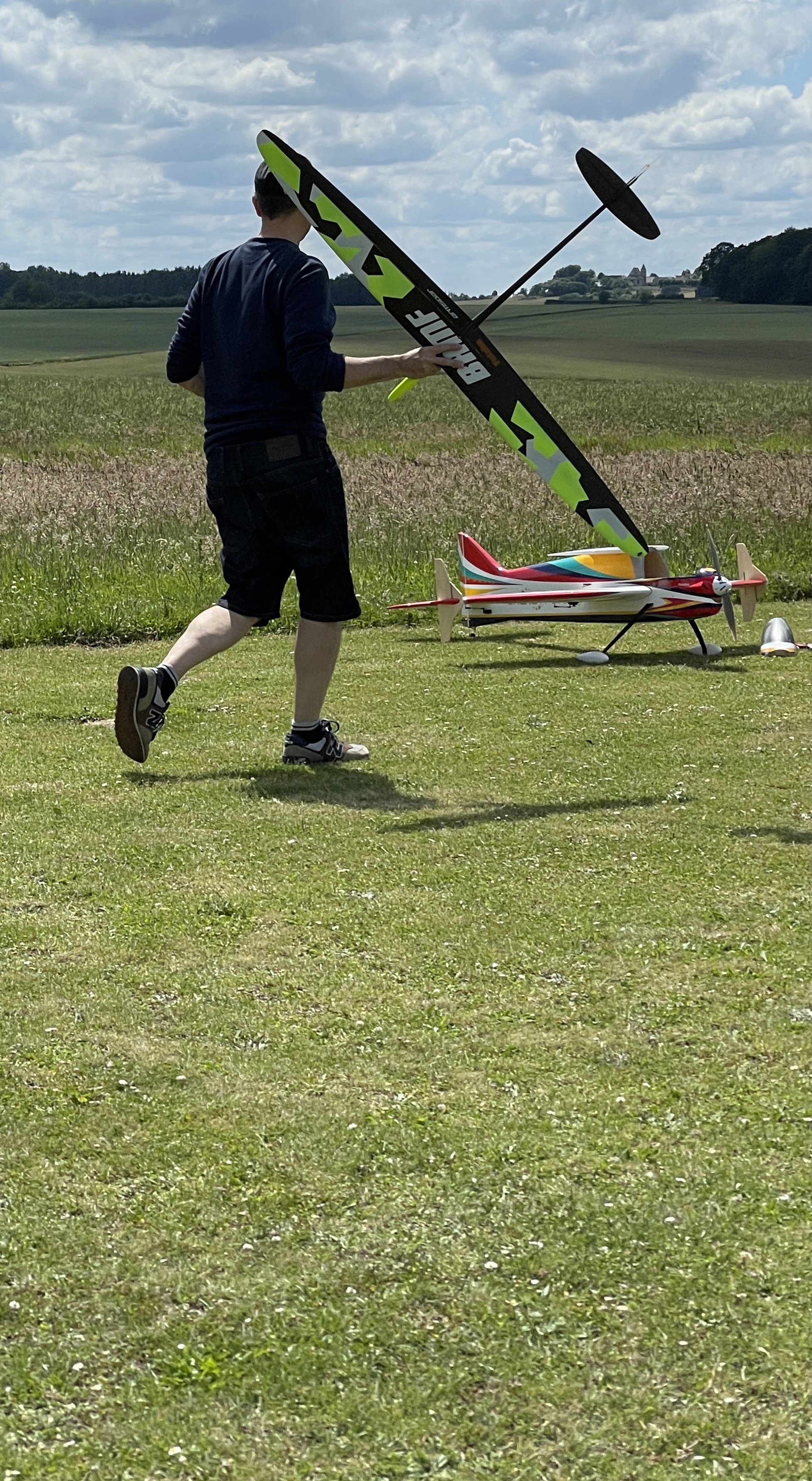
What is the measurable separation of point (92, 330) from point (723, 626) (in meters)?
84.3

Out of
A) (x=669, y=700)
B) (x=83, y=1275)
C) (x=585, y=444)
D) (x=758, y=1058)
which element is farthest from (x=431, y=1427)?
(x=585, y=444)

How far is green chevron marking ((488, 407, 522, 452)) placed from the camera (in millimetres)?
7055

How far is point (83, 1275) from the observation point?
2807 millimetres

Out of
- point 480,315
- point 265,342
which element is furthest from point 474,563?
point 265,342

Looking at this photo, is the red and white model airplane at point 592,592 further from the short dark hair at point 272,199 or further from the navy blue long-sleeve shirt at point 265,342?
the short dark hair at point 272,199

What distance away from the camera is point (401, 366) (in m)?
6.26

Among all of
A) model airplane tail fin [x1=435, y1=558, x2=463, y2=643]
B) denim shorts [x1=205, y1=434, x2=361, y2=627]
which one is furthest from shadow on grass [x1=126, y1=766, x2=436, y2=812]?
model airplane tail fin [x1=435, y1=558, x2=463, y2=643]

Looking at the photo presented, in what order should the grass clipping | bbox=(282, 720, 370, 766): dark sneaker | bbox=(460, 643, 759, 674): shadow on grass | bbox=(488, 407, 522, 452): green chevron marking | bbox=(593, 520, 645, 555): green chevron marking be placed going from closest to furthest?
bbox=(282, 720, 370, 766): dark sneaker < bbox=(488, 407, 522, 452): green chevron marking < bbox=(593, 520, 645, 555): green chevron marking < bbox=(460, 643, 759, 674): shadow on grass < the grass clipping

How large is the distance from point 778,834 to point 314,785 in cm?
196

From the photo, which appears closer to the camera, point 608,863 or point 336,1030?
point 336,1030

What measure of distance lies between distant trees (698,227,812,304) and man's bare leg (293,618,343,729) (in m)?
93.2

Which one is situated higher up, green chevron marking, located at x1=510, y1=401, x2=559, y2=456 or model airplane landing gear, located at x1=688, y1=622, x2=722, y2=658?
green chevron marking, located at x1=510, y1=401, x2=559, y2=456

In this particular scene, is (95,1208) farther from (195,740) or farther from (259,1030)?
(195,740)

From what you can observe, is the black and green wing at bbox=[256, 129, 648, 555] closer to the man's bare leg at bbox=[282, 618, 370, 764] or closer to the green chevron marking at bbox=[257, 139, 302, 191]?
the green chevron marking at bbox=[257, 139, 302, 191]
